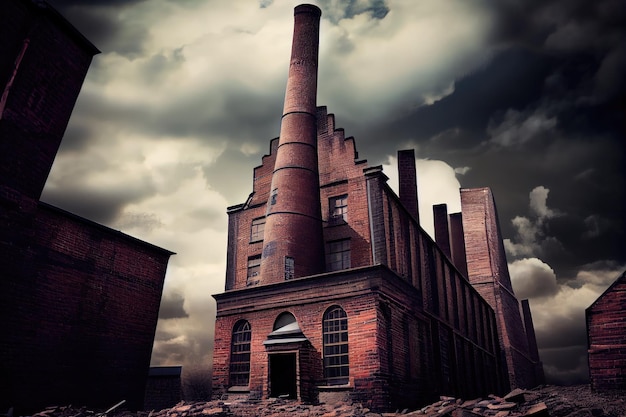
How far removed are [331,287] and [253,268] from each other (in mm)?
6237

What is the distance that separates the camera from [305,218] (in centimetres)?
1677

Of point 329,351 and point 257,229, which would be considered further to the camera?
point 257,229

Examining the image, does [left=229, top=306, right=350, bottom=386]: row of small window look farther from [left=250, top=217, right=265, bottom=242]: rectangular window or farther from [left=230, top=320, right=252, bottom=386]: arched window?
[left=250, top=217, right=265, bottom=242]: rectangular window

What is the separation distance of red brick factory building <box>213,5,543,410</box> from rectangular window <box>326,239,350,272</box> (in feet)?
0.17

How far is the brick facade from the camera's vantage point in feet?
29.8

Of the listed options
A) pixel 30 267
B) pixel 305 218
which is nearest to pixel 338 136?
pixel 305 218

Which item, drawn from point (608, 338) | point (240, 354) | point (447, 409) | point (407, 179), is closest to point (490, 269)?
point (407, 179)

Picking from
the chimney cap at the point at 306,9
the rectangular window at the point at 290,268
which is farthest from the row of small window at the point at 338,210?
the chimney cap at the point at 306,9

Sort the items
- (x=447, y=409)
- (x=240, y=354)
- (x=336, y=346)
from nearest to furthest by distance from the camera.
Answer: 1. (x=447, y=409)
2. (x=336, y=346)
3. (x=240, y=354)

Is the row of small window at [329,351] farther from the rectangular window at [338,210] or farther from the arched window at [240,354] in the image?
the rectangular window at [338,210]

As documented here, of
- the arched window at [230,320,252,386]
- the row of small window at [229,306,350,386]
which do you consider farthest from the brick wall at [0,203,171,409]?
the row of small window at [229,306,350,386]

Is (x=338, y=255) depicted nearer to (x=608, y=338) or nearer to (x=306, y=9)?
(x=608, y=338)

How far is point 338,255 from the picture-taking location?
17.3 meters

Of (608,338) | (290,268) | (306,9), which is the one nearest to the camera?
(608,338)
